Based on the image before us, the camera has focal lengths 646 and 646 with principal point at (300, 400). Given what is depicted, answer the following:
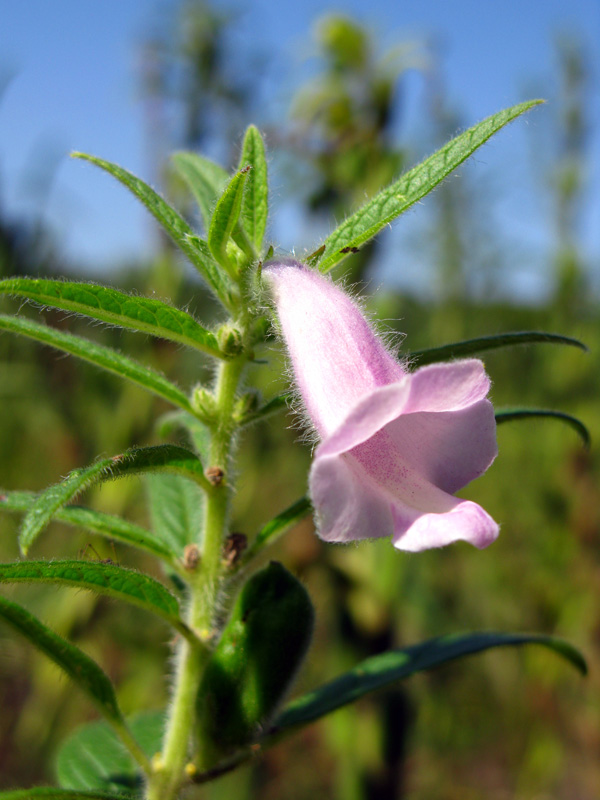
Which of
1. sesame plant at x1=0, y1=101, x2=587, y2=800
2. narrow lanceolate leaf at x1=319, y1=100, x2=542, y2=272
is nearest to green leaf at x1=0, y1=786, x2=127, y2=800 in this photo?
sesame plant at x1=0, y1=101, x2=587, y2=800

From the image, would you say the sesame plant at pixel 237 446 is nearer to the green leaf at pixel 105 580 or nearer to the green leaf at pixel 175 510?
the green leaf at pixel 105 580

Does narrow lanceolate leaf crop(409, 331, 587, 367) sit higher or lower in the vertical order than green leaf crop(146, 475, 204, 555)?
higher

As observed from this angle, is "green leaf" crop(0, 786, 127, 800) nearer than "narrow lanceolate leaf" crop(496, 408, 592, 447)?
Yes

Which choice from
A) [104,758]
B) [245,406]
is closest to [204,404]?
[245,406]

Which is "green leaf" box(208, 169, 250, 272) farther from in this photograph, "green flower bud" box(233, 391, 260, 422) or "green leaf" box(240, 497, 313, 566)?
"green leaf" box(240, 497, 313, 566)

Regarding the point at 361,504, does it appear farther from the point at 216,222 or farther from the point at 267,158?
the point at 267,158
